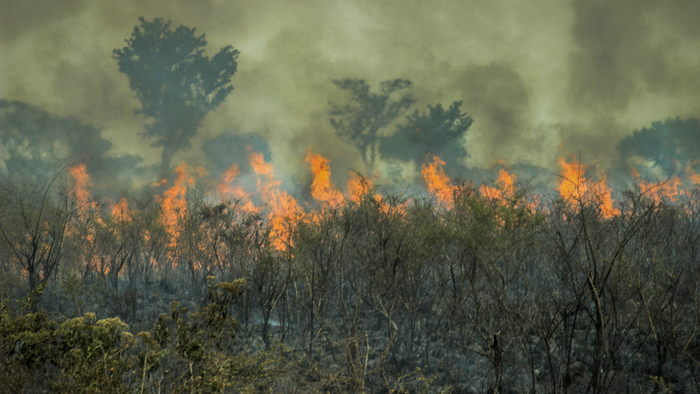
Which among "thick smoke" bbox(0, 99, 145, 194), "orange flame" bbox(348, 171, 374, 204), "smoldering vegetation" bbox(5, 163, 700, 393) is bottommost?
"smoldering vegetation" bbox(5, 163, 700, 393)

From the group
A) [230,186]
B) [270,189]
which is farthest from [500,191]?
[230,186]

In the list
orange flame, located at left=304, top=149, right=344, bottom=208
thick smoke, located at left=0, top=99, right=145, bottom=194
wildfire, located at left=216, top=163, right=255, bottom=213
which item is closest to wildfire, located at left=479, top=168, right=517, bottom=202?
orange flame, located at left=304, top=149, right=344, bottom=208

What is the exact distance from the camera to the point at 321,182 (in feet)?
169

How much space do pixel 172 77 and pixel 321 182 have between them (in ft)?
75.8

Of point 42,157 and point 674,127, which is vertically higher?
point 674,127

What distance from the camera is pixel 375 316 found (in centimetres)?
1666

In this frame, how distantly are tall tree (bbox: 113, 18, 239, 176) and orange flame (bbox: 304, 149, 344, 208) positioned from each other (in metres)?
16.4

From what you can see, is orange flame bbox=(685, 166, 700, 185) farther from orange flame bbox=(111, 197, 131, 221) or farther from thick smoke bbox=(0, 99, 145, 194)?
thick smoke bbox=(0, 99, 145, 194)

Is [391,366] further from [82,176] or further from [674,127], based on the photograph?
[674,127]

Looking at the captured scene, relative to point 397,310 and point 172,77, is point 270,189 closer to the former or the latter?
point 172,77

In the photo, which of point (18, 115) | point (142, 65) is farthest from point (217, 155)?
point (18, 115)

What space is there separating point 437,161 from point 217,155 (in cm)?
3120

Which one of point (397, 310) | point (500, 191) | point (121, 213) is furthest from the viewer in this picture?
point (500, 191)

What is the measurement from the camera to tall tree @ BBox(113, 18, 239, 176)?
4584 cm
